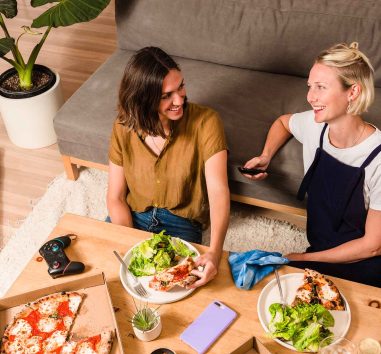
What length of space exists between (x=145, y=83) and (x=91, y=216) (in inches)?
45.2

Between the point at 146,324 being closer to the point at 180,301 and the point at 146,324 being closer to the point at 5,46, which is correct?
the point at 180,301

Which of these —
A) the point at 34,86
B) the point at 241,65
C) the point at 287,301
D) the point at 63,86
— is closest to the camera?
the point at 287,301

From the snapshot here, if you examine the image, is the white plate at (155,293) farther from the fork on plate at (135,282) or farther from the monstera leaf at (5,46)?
the monstera leaf at (5,46)

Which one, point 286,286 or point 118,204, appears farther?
point 118,204

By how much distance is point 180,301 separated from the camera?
4.86ft

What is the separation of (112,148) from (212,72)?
39.2 inches

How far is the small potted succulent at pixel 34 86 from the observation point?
99.6 inches

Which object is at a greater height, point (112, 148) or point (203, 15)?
point (203, 15)

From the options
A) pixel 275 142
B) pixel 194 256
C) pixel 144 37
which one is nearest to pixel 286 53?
pixel 275 142

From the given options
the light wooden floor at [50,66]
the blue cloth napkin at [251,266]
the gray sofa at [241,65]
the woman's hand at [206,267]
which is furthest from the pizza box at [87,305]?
the light wooden floor at [50,66]

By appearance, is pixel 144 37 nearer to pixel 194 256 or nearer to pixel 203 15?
pixel 203 15

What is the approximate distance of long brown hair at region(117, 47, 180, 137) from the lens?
1618 millimetres

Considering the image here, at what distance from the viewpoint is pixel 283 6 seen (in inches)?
97.0

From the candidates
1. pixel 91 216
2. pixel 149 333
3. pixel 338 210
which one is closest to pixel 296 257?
pixel 338 210
